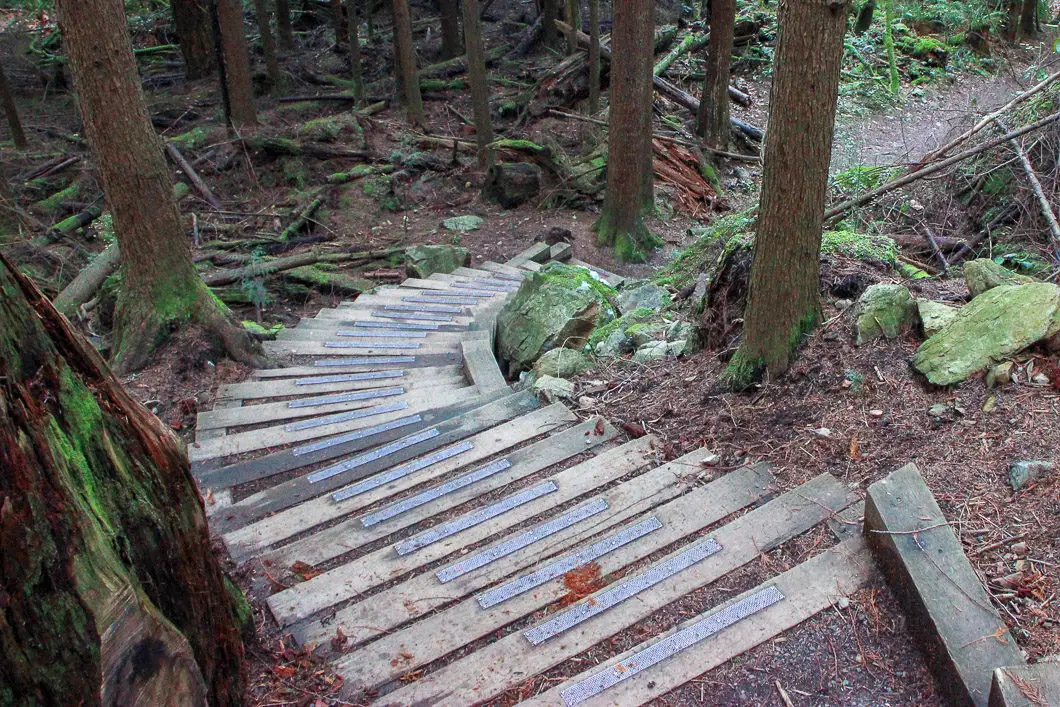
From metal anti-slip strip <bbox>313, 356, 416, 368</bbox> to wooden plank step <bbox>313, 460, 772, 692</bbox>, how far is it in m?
3.35

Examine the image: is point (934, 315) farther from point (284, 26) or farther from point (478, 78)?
point (284, 26)

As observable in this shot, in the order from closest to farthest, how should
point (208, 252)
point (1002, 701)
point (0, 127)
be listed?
point (1002, 701), point (208, 252), point (0, 127)

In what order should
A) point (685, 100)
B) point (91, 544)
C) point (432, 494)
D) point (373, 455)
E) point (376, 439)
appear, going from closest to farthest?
point (91, 544) → point (432, 494) → point (373, 455) → point (376, 439) → point (685, 100)

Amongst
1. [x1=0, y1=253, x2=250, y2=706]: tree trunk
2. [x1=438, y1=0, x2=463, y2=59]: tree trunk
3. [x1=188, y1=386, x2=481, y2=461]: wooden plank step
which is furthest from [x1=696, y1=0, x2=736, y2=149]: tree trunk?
[x1=0, y1=253, x2=250, y2=706]: tree trunk

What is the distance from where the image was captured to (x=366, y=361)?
258 inches

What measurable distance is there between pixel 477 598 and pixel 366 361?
373 centimetres

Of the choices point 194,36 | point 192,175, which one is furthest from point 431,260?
point 194,36

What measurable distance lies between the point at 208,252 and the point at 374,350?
5470 mm

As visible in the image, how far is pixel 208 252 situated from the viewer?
1095cm

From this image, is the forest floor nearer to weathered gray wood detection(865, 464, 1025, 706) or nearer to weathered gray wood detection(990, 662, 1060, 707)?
weathered gray wood detection(865, 464, 1025, 706)

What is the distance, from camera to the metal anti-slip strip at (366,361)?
649 centimetres

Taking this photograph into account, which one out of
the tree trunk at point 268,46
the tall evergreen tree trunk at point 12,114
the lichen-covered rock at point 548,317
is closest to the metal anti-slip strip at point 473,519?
the lichen-covered rock at point 548,317

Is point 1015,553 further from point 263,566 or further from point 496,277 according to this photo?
point 496,277

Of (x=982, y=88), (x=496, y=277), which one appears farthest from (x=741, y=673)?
(x=982, y=88)
